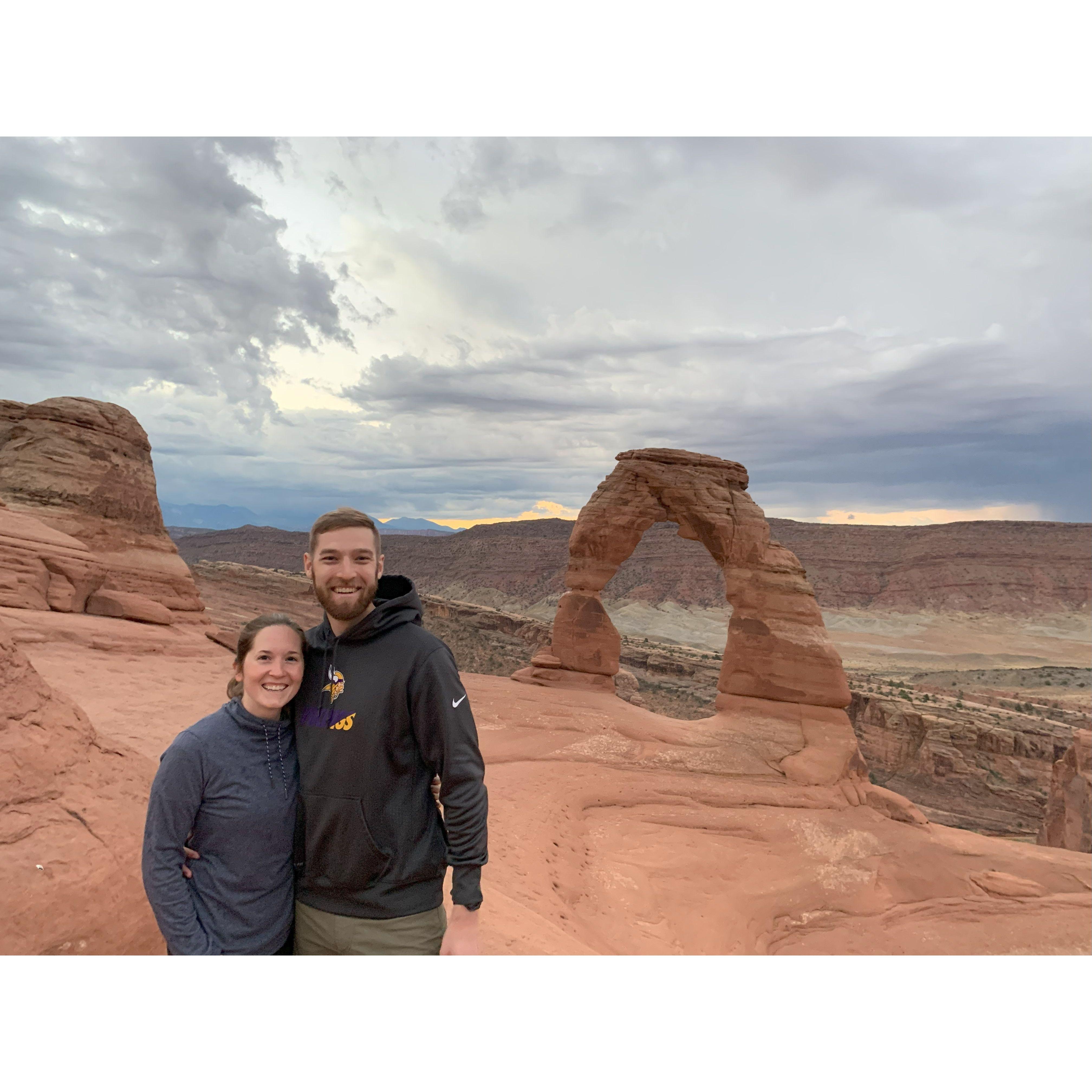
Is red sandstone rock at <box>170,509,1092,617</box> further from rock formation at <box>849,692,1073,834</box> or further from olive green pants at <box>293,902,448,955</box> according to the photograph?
olive green pants at <box>293,902,448,955</box>

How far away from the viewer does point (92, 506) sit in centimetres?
1516

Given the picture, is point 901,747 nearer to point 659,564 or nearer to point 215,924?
point 215,924

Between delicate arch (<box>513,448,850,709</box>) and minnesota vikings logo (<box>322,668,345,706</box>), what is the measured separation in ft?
39.4

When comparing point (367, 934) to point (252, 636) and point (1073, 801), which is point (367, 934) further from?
point (1073, 801)

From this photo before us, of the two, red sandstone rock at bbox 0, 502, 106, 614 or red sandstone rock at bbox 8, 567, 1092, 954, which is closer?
red sandstone rock at bbox 8, 567, 1092, 954

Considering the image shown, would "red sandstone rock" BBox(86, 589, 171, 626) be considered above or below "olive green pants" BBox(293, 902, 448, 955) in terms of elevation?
below

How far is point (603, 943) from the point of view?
576 centimetres

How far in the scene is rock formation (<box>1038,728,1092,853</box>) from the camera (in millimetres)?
12414

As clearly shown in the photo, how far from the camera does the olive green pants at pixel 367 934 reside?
2.37 m

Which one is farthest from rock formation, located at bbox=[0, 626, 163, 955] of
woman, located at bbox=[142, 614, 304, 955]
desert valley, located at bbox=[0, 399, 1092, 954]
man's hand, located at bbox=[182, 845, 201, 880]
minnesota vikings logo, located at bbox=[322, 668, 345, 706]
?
minnesota vikings logo, located at bbox=[322, 668, 345, 706]

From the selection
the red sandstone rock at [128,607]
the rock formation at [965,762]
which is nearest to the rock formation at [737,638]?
the rock formation at [965,762]

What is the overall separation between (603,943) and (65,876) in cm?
469

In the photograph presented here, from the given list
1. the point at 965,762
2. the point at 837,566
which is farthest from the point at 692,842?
the point at 837,566

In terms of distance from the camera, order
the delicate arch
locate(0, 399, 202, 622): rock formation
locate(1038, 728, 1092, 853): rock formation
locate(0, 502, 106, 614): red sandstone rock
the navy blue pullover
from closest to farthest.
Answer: the navy blue pullover < locate(0, 502, 106, 614): red sandstone rock < locate(1038, 728, 1092, 853): rock formation < locate(0, 399, 202, 622): rock formation < the delicate arch
